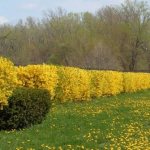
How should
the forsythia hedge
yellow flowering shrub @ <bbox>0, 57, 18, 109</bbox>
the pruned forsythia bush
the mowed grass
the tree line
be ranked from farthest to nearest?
the tree line, the pruned forsythia bush, the forsythia hedge, yellow flowering shrub @ <bbox>0, 57, 18, 109</bbox>, the mowed grass

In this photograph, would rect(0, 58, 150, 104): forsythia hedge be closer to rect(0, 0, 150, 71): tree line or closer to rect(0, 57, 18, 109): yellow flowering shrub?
rect(0, 57, 18, 109): yellow flowering shrub

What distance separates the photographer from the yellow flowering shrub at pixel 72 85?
21.5 metres

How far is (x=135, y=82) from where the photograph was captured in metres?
38.8

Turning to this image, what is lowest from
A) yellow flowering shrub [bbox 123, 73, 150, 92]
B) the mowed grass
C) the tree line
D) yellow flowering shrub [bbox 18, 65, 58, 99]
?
the mowed grass

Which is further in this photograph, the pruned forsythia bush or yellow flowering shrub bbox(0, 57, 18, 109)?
the pruned forsythia bush

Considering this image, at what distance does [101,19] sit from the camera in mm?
80625

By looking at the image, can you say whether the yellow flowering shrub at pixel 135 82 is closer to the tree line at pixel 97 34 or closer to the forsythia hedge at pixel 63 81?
the forsythia hedge at pixel 63 81

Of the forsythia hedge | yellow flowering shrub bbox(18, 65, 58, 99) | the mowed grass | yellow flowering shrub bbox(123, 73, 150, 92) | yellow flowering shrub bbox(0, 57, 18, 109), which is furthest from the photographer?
yellow flowering shrub bbox(123, 73, 150, 92)

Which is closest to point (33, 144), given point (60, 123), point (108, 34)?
point (60, 123)

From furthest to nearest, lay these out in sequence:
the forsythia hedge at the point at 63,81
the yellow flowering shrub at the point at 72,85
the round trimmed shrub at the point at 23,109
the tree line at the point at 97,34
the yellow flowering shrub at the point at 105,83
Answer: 1. the tree line at the point at 97,34
2. the yellow flowering shrub at the point at 105,83
3. the yellow flowering shrub at the point at 72,85
4. the round trimmed shrub at the point at 23,109
5. the forsythia hedge at the point at 63,81

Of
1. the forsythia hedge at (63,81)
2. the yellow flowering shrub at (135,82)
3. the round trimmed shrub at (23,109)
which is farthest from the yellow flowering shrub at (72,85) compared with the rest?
the yellow flowering shrub at (135,82)

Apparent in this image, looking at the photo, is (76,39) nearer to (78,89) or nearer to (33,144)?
(78,89)

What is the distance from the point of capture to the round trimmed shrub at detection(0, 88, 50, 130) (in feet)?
37.6

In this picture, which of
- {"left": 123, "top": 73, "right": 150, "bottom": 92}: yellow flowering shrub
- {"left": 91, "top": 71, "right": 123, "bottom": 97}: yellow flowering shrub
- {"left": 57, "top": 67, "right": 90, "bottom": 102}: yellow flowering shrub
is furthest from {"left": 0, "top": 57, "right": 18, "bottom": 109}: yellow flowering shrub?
{"left": 123, "top": 73, "right": 150, "bottom": 92}: yellow flowering shrub
